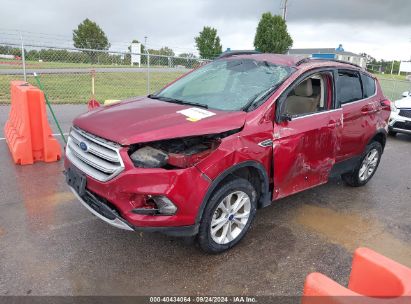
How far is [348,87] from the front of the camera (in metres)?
5.01

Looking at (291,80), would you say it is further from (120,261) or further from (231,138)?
(120,261)

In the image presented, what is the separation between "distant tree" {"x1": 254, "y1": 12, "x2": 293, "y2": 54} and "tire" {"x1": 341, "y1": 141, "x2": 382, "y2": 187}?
30814mm

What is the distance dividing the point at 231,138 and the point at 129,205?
105 cm

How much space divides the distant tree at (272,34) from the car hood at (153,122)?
33.1 metres

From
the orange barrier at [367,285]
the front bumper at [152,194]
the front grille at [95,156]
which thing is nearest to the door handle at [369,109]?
the front bumper at [152,194]

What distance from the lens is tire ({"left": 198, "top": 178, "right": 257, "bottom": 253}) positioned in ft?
10.9

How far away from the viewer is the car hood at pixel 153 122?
3.08 meters

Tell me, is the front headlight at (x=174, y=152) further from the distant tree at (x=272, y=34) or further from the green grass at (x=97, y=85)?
the distant tree at (x=272, y=34)

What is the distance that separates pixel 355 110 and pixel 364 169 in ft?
3.82

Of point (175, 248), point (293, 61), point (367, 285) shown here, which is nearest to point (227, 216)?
point (175, 248)

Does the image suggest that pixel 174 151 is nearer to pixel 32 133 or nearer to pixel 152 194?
pixel 152 194

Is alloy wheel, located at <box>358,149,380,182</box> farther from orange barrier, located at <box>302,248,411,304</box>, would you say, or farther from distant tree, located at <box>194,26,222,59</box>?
distant tree, located at <box>194,26,222,59</box>

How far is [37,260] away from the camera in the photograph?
337 cm

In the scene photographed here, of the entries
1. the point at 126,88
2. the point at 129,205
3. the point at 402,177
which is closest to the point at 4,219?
the point at 129,205
